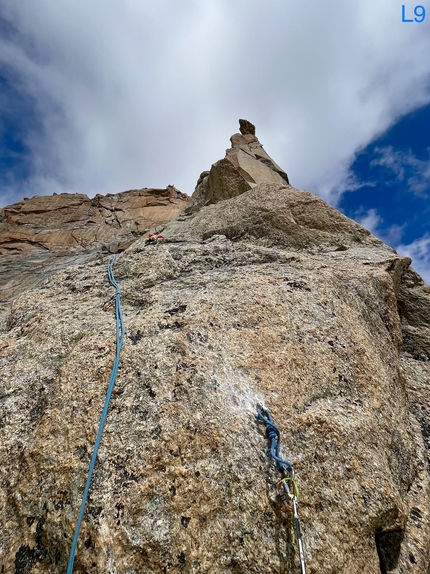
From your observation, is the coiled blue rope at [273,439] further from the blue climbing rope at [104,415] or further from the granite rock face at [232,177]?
the granite rock face at [232,177]

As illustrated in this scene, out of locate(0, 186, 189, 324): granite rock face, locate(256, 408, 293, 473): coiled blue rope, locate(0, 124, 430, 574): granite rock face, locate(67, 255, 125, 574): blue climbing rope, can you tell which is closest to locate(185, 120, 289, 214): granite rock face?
locate(0, 124, 430, 574): granite rock face

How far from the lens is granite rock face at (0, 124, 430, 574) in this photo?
106 inches

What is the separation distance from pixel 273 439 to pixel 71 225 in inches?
1260

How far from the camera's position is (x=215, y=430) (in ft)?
10.1

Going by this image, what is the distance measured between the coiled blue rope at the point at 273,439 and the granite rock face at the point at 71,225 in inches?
716

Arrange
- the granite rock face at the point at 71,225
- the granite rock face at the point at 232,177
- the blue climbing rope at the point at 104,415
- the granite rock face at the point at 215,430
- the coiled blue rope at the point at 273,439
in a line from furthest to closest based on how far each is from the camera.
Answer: the granite rock face at the point at 71,225 < the granite rock face at the point at 232,177 < the coiled blue rope at the point at 273,439 < the granite rock face at the point at 215,430 < the blue climbing rope at the point at 104,415

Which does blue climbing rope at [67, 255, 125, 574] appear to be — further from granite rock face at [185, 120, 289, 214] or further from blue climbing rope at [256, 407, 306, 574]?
granite rock face at [185, 120, 289, 214]

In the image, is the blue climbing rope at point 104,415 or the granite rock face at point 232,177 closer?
the blue climbing rope at point 104,415

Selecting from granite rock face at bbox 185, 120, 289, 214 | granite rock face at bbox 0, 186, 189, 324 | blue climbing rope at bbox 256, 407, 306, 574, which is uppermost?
granite rock face at bbox 0, 186, 189, 324

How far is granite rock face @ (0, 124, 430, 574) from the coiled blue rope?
0.29ft

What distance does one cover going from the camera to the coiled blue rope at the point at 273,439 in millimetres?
2896

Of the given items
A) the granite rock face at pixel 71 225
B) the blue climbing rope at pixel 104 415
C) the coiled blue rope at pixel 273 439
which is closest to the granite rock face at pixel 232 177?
the blue climbing rope at pixel 104 415

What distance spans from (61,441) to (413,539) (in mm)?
3651

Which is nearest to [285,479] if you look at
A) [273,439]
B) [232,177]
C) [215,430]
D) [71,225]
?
[273,439]
